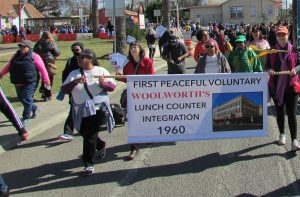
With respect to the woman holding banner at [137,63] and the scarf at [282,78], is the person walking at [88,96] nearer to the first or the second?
the woman holding banner at [137,63]

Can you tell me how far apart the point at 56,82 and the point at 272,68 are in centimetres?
1030

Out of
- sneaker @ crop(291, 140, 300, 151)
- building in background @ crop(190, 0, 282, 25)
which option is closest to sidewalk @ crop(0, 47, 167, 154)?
sneaker @ crop(291, 140, 300, 151)

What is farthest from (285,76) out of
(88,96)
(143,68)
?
(88,96)

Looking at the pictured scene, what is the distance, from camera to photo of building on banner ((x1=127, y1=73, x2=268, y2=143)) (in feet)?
22.4

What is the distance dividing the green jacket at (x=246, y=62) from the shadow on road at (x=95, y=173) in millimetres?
1476

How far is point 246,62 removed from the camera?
27.3 feet

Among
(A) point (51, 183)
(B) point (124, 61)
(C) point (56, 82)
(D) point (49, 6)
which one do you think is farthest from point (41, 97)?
(D) point (49, 6)

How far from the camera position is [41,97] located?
13.4 meters

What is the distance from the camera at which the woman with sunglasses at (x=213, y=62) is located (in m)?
7.93

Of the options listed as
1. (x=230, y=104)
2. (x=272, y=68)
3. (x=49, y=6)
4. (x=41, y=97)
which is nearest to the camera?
(x=230, y=104)

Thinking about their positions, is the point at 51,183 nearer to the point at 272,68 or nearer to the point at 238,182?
the point at 238,182

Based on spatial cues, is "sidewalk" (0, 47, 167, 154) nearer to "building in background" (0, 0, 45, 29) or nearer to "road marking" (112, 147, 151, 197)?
"road marking" (112, 147, 151, 197)

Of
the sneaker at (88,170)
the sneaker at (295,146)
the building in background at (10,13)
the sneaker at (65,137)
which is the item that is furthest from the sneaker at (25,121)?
the building in background at (10,13)

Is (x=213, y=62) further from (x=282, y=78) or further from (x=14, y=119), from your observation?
(x=14, y=119)
